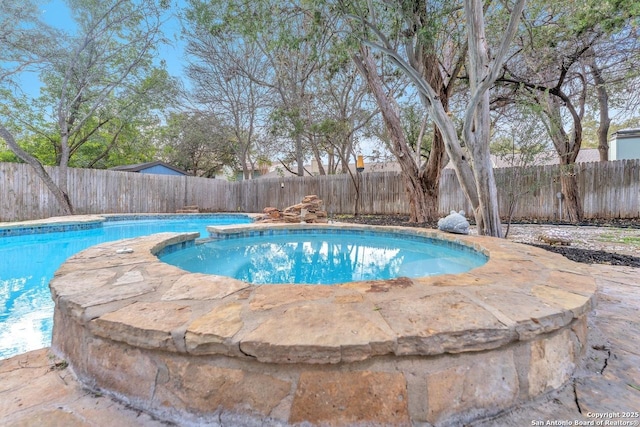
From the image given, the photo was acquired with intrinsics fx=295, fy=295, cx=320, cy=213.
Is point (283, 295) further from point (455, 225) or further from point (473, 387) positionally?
point (455, 225)

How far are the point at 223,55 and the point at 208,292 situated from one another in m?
11.8

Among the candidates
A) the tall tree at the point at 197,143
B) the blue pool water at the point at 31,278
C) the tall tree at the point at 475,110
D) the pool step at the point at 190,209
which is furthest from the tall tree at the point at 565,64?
the tall tree at the point at 197,143

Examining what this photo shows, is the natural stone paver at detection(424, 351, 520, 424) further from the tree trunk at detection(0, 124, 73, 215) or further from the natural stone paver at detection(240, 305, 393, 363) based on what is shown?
the tree trunk at detection(0, 124, 73, 215)

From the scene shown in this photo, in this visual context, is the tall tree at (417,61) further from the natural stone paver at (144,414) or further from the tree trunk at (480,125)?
the natural stone paver at (144,414)

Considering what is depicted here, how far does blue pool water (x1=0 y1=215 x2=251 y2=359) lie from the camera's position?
188cm

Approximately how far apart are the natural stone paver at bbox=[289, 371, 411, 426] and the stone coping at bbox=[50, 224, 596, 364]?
0.07 meters

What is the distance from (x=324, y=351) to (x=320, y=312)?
0.27 m

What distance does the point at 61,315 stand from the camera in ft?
4.74

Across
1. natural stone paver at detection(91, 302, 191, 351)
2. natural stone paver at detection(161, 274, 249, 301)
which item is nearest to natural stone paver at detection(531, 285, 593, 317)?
natural stone paver at detection(161, 274, 249, 301)

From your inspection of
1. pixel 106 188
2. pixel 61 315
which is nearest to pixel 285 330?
pixel 61 315

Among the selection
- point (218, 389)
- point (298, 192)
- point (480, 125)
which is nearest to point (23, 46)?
point (298, 192)

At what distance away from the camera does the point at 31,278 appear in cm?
319

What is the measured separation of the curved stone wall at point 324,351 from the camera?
1.00m

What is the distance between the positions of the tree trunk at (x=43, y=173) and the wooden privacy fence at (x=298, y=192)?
0.35m
